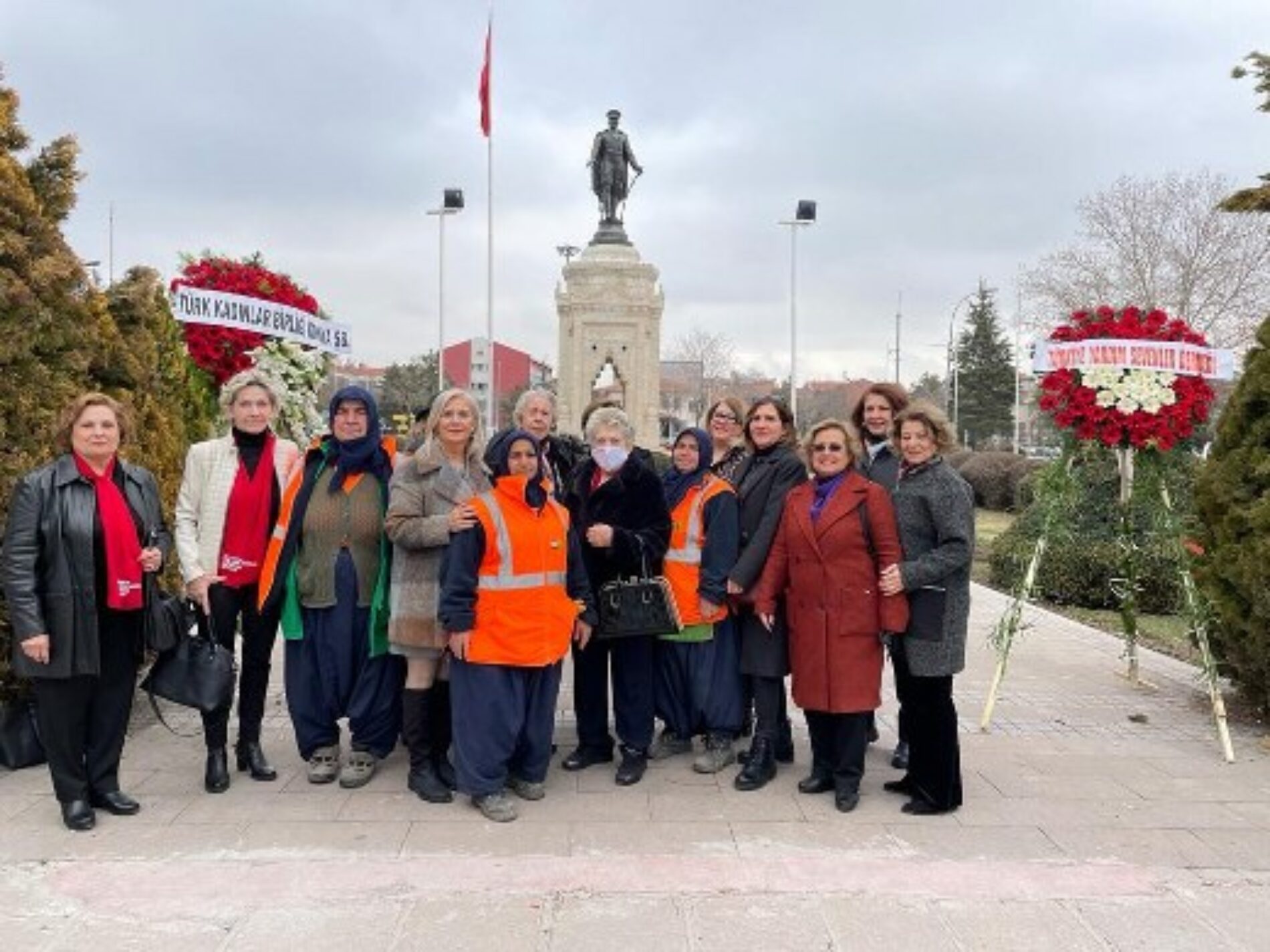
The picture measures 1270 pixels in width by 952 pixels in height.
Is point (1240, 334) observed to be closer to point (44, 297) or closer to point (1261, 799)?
point (1261, 799)

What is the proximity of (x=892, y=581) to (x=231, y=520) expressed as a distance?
2.99 metres

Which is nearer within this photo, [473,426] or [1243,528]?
[473,426]

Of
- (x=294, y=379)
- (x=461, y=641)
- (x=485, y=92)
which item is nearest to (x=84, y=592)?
(x=461, y=641)

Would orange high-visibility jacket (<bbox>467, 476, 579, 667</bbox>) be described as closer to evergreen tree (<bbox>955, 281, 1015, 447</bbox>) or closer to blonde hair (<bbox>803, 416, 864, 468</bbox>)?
blonde hair (<bbox>803, 416, 864, 468</bbox>)

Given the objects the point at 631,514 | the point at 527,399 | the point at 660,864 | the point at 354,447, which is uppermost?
the point at 527,399

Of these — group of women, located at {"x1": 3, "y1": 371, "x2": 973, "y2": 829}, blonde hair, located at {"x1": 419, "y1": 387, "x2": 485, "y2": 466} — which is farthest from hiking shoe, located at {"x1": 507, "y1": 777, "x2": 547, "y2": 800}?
blonde hair, located at {"x1": 419, "y1": 387, "x2": 485, "y2": 466}

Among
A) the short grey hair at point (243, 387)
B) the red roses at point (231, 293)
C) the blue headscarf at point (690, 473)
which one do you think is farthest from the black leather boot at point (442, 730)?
the red roses at point (231, 293)

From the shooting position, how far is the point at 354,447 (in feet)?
15.0

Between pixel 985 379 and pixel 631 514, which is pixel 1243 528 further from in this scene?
pixel 985 379

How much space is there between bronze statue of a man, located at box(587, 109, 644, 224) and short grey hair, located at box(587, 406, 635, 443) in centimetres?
2297

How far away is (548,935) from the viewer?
3229 millimetres

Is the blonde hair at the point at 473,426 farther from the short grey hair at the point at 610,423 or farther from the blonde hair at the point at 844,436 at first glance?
the blonde hair at the point at 844,436

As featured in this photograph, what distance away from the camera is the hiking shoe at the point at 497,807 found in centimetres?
426

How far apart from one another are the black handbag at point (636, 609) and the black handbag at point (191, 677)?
5.59 feet
